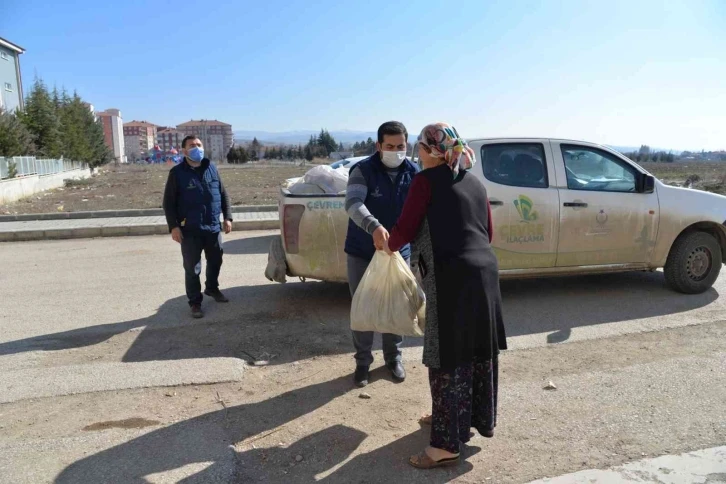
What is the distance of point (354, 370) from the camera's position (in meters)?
4.50

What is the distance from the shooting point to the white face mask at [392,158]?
3.93m

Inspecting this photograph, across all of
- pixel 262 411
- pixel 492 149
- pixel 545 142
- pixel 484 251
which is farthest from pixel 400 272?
pixel 545 142

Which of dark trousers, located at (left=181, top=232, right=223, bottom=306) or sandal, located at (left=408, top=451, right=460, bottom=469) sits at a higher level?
dark trousers, located at (left=181, top=232, right=223, bottom=306)

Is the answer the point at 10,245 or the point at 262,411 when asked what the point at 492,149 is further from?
the point at 10,245

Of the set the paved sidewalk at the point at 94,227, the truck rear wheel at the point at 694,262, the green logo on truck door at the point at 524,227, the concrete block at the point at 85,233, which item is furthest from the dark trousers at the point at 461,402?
the concrete block at the point at 85,233

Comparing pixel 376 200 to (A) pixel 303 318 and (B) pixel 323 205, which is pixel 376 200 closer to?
(B) pixel 323 205

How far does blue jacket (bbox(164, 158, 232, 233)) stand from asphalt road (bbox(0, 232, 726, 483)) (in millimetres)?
1013

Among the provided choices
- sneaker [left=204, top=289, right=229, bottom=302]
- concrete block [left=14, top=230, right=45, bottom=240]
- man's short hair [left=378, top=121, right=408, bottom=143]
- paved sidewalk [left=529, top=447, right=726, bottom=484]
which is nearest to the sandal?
paved sidewalk [left=529, top=447, right=726, bottom=484]

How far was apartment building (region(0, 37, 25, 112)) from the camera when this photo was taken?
46.9 metres

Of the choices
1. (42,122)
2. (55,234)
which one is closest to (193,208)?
(55,234)

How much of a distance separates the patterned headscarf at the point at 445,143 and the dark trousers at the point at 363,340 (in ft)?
4.46

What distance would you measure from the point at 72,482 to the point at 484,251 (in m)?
2.55

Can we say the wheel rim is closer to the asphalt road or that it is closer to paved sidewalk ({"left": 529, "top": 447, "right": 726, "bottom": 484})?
the asphalt road

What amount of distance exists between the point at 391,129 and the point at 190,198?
275 centimetres
